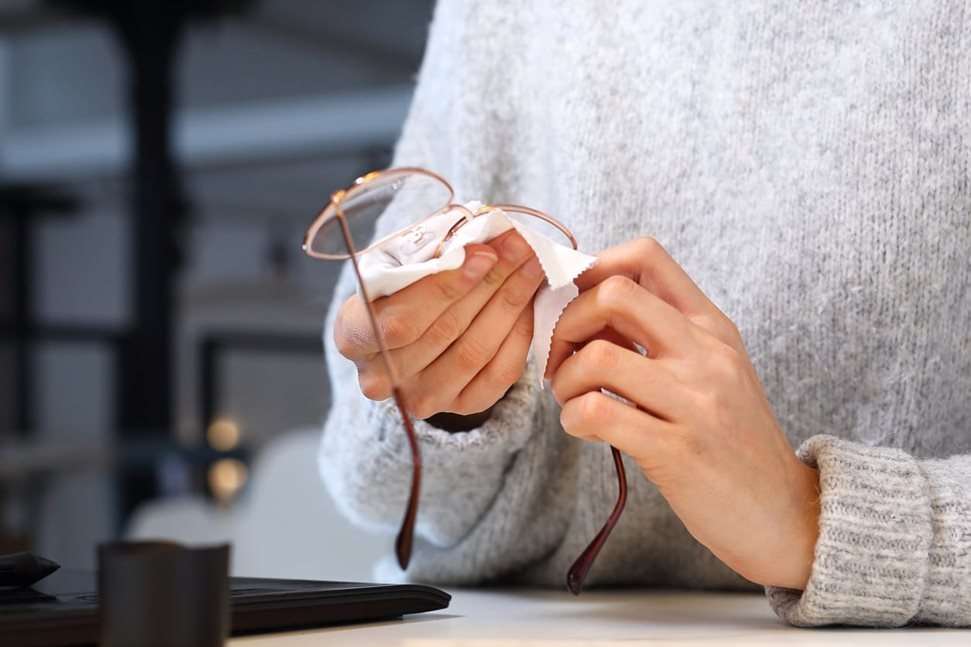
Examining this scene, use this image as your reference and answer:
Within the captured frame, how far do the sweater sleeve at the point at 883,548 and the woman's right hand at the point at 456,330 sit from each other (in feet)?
0.50

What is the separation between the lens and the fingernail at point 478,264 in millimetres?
523

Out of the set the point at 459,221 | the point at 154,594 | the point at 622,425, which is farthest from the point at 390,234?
the point at 154,594

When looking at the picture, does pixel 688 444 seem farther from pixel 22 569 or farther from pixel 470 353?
pixel 22 569

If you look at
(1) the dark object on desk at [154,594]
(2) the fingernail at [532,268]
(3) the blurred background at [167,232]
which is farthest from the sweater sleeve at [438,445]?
(3) the blurred background at [167,232]

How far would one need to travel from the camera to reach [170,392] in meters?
3.32

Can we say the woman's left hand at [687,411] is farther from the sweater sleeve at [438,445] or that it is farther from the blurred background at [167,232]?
the blurred background at [167,232]

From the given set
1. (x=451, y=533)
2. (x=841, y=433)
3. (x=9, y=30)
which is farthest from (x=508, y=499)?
(x=9, y=30)

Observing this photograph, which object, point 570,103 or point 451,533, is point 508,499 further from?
point 570,103

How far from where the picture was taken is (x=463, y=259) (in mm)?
520

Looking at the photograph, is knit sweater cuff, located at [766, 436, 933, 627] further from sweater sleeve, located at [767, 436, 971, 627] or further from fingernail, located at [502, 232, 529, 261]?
fingernail, located at [502, 232, 529, 261]

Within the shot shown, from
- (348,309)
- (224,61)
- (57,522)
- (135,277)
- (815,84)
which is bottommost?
(57,522)

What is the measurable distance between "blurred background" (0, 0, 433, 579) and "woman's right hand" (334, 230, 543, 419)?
259 cm

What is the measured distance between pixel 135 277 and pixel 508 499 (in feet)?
9.08

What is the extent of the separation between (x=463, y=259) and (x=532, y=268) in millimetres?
37
